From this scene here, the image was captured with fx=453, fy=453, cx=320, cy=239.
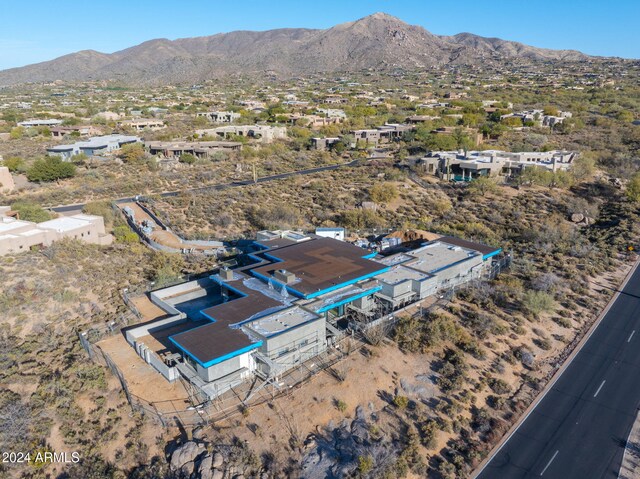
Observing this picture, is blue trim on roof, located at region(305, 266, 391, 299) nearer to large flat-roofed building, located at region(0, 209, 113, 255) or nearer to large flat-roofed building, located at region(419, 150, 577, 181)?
large flat-roofed building, located at region(0, 209, 113, 255)

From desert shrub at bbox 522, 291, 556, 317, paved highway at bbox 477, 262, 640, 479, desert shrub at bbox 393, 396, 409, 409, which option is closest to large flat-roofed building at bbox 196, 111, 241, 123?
desert shrub at bbox 522, 291, 556, 317

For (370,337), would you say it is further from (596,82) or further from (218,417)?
(596,82)

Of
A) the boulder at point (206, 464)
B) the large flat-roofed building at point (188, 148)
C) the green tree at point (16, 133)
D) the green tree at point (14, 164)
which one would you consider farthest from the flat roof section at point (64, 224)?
the green tree at point (16, 133)

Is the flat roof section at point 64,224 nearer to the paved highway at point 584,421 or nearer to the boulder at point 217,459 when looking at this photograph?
the boulder at point 217,459

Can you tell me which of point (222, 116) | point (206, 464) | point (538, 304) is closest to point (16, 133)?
point (222, 116)

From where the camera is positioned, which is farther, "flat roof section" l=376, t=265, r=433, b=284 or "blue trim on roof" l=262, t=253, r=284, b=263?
"blue trim on roof" l=262, t=253, r=284, b=263

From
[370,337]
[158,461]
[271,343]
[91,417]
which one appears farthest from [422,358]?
[91,417]
